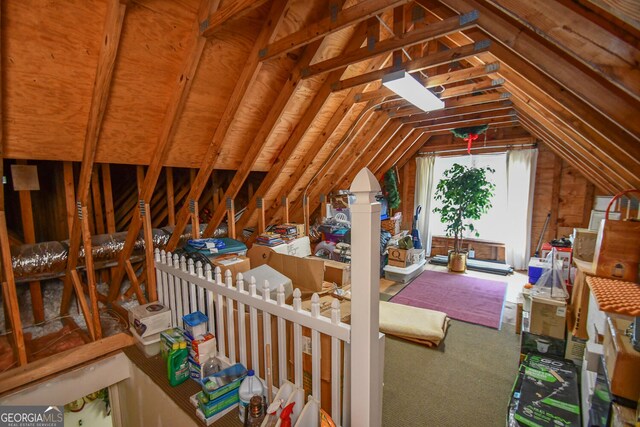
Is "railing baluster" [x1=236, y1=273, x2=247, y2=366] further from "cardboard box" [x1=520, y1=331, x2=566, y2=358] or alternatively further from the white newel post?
"cardboard box" [x1=520, y1=331, x2=566, y2=358]

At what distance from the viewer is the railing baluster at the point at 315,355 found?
1268 millimetres

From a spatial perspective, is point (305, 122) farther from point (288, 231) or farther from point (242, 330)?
Answer: point (242, 330)

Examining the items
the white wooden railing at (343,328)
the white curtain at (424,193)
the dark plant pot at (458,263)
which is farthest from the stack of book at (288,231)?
the white curtain at (424,193)

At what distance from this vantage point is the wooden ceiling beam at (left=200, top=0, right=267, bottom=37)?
54.2 inches

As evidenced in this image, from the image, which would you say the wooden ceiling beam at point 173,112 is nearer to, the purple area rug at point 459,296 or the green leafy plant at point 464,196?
the purple area rug at point 459,296

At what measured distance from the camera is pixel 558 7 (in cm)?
90

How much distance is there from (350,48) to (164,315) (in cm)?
261

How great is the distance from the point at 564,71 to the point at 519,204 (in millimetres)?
4382

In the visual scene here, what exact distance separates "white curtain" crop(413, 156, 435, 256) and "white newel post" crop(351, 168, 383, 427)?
4.97 metres

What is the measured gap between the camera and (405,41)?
1859 millimetres

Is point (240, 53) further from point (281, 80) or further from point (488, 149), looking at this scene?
point (488, 149)

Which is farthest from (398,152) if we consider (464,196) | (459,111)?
(459,111)

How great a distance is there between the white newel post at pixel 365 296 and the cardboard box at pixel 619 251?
1.50 m

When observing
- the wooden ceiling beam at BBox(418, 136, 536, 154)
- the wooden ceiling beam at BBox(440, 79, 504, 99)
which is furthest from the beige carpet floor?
the wooden ceiling beam at BBox(418, 136, 536, 154)
